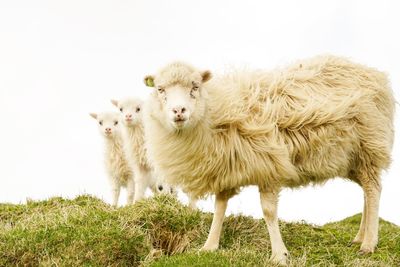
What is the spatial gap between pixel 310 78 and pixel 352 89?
0.75 meters

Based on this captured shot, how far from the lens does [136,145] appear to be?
15.1 meters

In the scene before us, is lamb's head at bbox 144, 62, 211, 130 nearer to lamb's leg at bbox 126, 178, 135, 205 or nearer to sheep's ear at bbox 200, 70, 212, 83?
sheep's ear at bbox 200, 70, 212, 83

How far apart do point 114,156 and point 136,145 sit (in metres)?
1.63

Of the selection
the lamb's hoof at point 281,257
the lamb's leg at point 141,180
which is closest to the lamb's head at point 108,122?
the lamb's leg at point 141,180

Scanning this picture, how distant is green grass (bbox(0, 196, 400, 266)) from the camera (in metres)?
9.43

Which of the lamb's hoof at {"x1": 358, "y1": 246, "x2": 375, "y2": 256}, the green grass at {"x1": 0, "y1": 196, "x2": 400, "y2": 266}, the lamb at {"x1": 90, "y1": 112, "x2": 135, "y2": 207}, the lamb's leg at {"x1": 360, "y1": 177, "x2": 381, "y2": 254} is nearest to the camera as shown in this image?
the green grass at {"x1": 0, "y1": 196, "x2": 400, "y2": 266}

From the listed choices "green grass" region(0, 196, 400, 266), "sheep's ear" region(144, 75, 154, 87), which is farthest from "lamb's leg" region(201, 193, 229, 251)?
"sheep's ear" region(144, 75, 154, 87)

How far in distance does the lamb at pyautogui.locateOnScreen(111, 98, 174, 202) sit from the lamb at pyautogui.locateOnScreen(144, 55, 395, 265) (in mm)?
4509

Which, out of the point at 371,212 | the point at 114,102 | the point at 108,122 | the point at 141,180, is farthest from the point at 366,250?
the point at 108,122

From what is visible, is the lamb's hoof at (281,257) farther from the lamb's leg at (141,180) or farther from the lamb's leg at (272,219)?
the lamb's leg at (141,180)

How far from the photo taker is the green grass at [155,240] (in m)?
9.43

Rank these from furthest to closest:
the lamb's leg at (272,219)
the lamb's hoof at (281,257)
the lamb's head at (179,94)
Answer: the lamb's leg at (272,219) → the lamb's hoof at (281,257) → the lamb's head at (179,94)

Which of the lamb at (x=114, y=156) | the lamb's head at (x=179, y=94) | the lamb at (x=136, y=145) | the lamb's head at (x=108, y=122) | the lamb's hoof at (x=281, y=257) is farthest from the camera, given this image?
the lamb's head at (x=108, y=122)

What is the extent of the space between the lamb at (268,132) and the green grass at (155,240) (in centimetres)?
56
